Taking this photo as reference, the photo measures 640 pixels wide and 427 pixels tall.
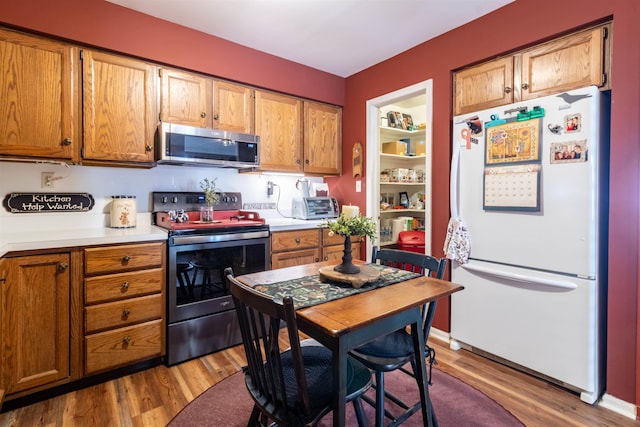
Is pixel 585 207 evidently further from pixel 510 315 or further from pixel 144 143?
pixel 144 143

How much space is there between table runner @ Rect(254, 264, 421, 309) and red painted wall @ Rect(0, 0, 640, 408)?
4.00 ft

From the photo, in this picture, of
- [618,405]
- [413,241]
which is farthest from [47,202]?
[618,405]

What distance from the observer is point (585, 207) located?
6.11ft

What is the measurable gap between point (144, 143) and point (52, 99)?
565 millimetres

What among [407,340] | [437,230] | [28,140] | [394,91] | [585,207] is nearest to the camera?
[407,340]

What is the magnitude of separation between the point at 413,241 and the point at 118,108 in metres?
2.80

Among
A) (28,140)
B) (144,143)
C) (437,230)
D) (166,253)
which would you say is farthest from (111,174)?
(437,230)

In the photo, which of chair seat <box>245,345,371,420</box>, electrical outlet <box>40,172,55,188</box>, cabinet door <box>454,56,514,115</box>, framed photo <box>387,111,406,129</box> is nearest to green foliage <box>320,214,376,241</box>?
chair seat <box>245,345,371,420</box>

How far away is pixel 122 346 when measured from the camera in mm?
2107

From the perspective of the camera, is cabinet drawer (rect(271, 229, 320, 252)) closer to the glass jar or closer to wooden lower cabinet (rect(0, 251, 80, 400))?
the glass jar

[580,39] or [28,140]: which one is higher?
[580,39]

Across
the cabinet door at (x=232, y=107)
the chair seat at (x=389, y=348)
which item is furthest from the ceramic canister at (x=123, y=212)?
the chair seat at (x=389, y=348)

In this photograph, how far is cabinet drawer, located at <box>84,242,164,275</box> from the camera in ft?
6.53

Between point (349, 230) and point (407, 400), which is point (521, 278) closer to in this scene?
point (407, 400)
